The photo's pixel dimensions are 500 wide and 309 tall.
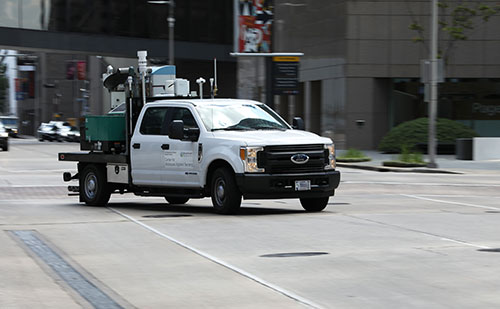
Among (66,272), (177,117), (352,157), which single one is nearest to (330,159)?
(177,117)

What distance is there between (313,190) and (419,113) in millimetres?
36625

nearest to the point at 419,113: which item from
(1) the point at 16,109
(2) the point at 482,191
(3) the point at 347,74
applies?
(3) the point at 347,74

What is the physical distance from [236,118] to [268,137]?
106 centimetres

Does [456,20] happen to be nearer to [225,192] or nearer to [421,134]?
[421,134]

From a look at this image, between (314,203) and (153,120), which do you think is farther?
(153,120)

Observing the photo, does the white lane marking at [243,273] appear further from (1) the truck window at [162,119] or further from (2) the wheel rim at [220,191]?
(1) the truck window at [162,119]

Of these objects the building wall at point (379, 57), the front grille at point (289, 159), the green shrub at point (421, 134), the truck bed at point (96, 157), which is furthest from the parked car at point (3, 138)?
the front grille at point (289, 159)

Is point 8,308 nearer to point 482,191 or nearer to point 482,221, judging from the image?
point 482,221

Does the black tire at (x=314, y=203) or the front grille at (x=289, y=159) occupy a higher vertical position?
the front grille at (x=289, y=159)

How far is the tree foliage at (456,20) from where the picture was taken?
45.8 m

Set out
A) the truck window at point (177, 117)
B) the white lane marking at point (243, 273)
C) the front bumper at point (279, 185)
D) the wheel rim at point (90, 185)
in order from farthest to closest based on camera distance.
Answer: the wheel rim at point (90, 185) → the truck window at point (177, 117) → the front bumper at point (279, 185) → the white lane marking at point (243, 273)

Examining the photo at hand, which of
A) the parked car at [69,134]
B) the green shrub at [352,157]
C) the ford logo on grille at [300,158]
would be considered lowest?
the parked car at [69,134]

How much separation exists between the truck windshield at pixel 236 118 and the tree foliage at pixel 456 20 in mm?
29734

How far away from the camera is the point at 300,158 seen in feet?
50.6
